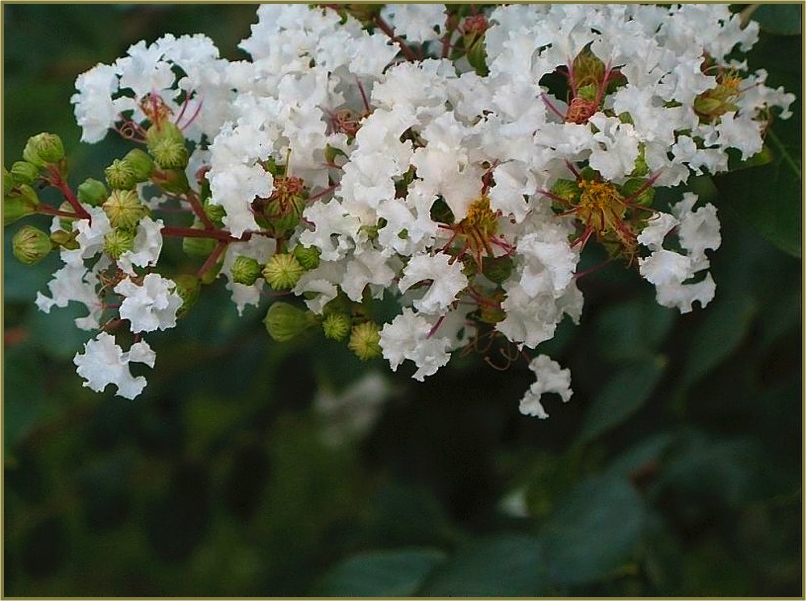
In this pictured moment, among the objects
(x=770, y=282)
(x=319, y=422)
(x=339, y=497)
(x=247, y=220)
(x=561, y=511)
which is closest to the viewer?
(x=247, y=220)

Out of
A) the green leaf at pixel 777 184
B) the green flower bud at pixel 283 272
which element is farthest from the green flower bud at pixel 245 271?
the green leaf at pixel 777 184

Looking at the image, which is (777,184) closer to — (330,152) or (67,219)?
(330,152)

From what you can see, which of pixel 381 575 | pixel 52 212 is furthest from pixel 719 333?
pixel 52 212

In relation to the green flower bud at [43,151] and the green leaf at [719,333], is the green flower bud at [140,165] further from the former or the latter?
the green leaf at [719,333]

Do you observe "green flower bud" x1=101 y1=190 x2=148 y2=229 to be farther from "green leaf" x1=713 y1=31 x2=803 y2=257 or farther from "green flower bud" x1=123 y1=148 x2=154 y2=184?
"green leaf" x1=713 y1=31 x2=803 y2=257

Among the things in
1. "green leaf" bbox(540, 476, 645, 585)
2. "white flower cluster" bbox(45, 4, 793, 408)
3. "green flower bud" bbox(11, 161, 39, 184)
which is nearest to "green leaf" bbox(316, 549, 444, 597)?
"green leaf" bbox(540, 476, 645, 585)

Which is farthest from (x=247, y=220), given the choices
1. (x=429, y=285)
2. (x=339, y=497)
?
(x=339, y=497)

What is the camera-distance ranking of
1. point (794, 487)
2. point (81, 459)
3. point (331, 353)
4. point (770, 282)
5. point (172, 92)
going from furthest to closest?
1. point (81, 459)
2. point (331, 353)
3. point (770, 282)
4. point (794, 487)
5. point (172, 92)

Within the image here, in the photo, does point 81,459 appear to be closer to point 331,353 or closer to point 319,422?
point 319,422
